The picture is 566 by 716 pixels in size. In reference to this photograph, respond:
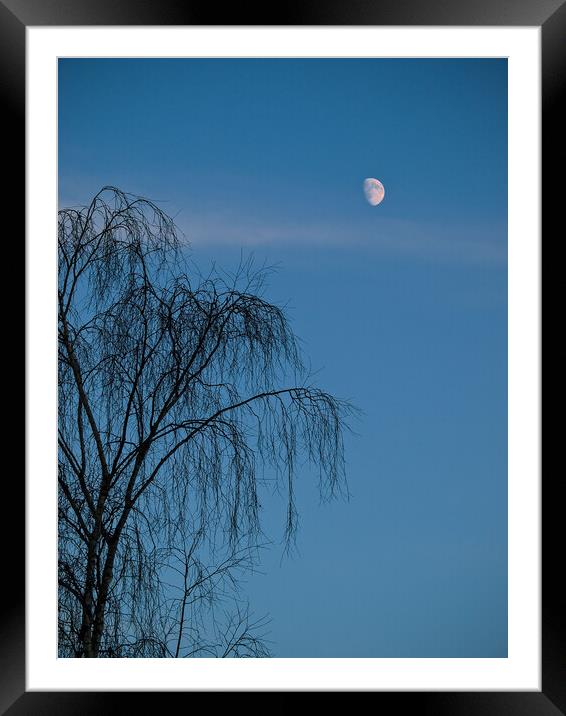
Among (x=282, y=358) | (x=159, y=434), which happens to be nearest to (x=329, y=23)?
(x=282, y=358)

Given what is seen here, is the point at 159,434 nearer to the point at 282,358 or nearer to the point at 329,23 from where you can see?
the point at 282,358

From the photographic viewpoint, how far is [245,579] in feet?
8.99

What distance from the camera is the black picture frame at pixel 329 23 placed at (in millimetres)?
1556

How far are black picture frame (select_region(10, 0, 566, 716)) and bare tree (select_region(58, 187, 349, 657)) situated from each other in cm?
92

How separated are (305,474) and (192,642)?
27.4 inches

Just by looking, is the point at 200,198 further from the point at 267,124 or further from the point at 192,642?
the point at 192,642

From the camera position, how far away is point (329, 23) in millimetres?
1565

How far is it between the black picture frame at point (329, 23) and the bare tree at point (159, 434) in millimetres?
919

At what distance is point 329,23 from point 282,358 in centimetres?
132

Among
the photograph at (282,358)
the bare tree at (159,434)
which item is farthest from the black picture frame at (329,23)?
the bare tree at (159,434)

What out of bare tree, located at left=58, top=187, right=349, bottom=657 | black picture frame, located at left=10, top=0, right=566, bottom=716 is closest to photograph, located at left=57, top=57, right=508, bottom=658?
bare tree, located at left=58, top=187, right=349, bottom=657

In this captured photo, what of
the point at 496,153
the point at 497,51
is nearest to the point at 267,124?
the point at 496,153

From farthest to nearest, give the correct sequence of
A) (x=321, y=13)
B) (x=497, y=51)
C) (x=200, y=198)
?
1. (x=200, y=198)
2. (x=497, y=51)
3. (x=321, y=13)

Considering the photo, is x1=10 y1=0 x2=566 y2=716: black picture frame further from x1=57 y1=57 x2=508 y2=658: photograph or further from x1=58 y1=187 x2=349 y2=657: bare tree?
x1=58 y1=187 x2=349 y2=657: bare tree
